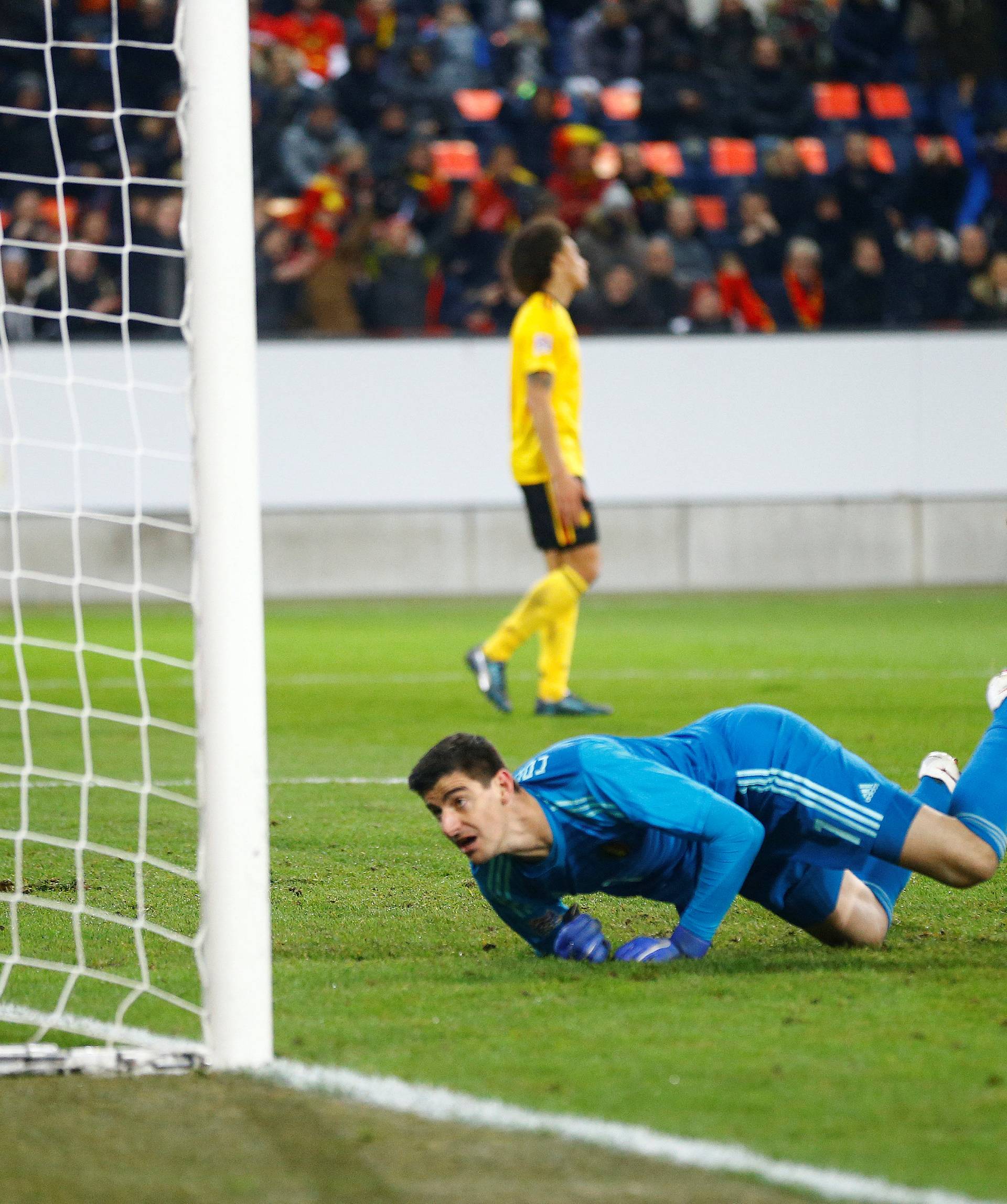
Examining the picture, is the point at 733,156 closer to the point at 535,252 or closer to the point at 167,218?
the point at 167,218

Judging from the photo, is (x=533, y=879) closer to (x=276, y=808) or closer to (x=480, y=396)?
(x=276, y=808)

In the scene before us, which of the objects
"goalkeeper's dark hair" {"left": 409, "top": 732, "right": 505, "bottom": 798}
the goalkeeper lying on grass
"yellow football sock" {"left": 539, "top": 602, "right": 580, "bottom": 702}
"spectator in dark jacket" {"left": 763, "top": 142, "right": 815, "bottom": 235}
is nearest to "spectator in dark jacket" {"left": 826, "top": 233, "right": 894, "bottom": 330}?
"spectator in dark jacket" {"left": 763, "top": 142, "right": 815, "bottom": 235}

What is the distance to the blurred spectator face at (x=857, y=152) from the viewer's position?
49.4ft

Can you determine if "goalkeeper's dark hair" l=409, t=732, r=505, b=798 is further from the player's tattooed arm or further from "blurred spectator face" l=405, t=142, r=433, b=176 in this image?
"blurred spectator face" l=405, t=142, r=433, b=176

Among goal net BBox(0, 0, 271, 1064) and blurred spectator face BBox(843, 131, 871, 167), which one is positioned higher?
blurred spectator face BBox(843, 131, 871, 167)

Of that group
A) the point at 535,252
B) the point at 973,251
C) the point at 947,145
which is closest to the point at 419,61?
the point at 947,145

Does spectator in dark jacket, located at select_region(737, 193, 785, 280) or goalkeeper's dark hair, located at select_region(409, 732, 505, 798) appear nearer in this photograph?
goalkeeper's dark hair, located at select_region(409, 732, 505, 798)

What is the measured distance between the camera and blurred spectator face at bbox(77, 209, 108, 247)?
13320mm

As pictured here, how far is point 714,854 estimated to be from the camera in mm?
3564

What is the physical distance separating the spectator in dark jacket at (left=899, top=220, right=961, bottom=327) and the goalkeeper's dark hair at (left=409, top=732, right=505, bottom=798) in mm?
12324

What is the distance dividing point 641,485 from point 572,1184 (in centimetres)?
1292

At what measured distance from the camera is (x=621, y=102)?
648 inches

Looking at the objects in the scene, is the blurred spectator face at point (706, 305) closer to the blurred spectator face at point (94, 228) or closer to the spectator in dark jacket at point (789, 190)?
the spectator in dark jacket at point (789, 190)

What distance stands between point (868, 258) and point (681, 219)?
1.56 metres
